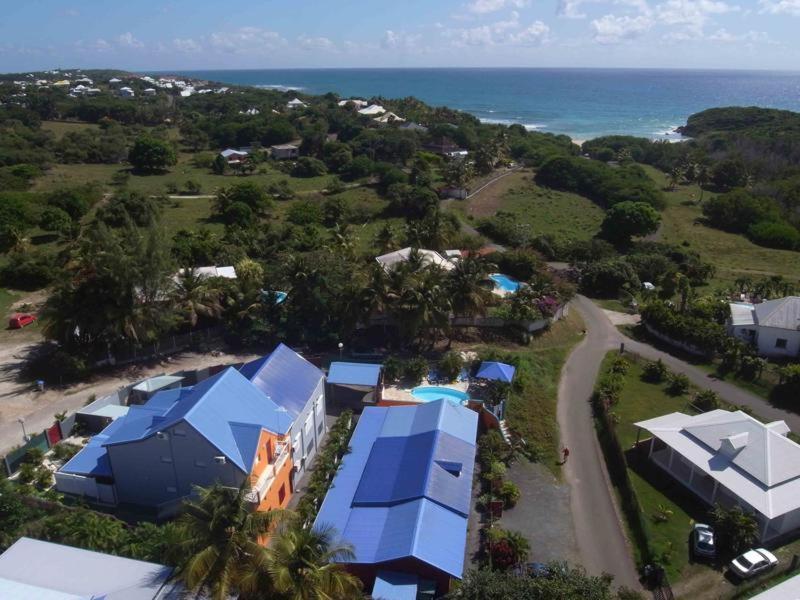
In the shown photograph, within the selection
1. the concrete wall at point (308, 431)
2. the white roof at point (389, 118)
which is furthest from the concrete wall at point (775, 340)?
the white roof at point (389, 118)

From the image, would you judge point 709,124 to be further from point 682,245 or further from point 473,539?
point 473,539

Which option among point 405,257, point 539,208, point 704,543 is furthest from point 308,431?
point 539,208

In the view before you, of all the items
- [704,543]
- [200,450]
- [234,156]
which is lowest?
[704,543]

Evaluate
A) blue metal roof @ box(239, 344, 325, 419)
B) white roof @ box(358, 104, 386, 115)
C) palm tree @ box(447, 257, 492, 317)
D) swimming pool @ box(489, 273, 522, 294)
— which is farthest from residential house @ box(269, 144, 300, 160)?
blue metal roof @ box(239, 344, 325, 419)

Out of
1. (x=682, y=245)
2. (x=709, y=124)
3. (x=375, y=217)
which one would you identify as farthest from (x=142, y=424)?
(x=709, y=124)

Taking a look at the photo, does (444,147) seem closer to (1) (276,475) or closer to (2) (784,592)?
(1) (276,475)

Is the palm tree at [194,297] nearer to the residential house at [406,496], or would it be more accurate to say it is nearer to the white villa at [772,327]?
the residential house at [406,496]
